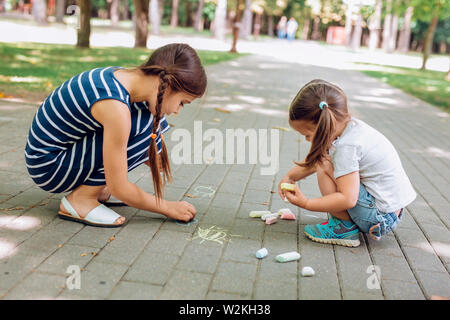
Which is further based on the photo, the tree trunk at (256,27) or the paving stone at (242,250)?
the tree trunk at (256,27)

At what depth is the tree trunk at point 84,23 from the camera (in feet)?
42.8

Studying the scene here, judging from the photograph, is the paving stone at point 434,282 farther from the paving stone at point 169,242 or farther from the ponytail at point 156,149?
the ponytail at point 156,149

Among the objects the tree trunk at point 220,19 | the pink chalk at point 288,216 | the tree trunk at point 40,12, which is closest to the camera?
the pink chalk at point 288,216

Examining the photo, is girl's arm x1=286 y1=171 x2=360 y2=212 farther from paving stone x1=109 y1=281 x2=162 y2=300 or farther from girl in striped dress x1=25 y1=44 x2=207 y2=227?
paving stone x1=109 y1=281 x2=162 y2=300

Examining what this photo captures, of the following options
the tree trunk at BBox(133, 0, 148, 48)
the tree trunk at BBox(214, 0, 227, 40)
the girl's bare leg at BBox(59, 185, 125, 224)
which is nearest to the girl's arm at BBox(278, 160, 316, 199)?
the girl's bare leg at BBox(59, 185, 125, 224)

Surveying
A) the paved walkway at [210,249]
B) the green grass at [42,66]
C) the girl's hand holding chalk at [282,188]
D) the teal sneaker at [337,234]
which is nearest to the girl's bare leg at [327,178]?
the teal sneaker at [337,234]

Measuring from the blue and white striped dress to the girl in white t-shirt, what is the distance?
3.00ft

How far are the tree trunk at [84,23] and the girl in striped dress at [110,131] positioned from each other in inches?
443

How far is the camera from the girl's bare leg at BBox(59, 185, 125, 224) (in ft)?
9.46

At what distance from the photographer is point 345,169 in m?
2.59

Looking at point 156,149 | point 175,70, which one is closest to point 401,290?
point 156,149

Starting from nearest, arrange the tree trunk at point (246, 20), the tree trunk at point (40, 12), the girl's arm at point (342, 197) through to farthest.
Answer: the girl's arm at point (342, 197), the tree trunk at point (40, 12), the tree trunk at point (246, 20)

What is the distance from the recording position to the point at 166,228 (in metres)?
2.92

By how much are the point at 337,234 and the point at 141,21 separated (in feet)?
47.8
